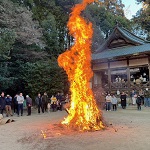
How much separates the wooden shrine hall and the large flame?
11.4 meters

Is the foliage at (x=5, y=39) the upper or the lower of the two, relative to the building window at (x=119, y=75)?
upper

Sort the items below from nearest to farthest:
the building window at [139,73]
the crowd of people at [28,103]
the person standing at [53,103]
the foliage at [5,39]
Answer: the crowd of people at [28,103], the foliage at [5,39], the person standing at [53,103], the building window at [139,73]

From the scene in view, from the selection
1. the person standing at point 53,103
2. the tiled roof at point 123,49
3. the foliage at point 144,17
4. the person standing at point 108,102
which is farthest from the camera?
the foliage at point 144,17

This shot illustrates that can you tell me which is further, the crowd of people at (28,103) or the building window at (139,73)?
the building window at (139,73)

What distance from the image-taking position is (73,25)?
12.2 metres

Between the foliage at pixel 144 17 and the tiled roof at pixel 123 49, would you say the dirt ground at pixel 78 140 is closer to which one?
the tiled roof at pixel 123 49

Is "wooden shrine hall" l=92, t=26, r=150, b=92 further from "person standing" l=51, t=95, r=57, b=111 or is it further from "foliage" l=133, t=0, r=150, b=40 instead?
"foliage" l=133, t=0, r=150, b=40

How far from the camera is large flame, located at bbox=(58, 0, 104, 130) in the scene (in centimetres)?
1071

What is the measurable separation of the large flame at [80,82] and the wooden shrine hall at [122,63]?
1139cm

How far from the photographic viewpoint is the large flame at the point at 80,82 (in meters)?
10.7

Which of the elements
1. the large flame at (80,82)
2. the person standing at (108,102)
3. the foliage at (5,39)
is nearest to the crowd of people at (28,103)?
the foliage at (5,39)

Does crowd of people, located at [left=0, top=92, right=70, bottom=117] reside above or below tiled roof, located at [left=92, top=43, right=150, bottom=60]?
below

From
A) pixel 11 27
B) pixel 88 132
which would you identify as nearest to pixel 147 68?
pixel 11 27

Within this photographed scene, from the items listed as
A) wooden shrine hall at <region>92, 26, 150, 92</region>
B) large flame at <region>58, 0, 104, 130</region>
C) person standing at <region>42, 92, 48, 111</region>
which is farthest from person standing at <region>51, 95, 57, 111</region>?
large flame at <region>58, 0, 104, 130</region>
